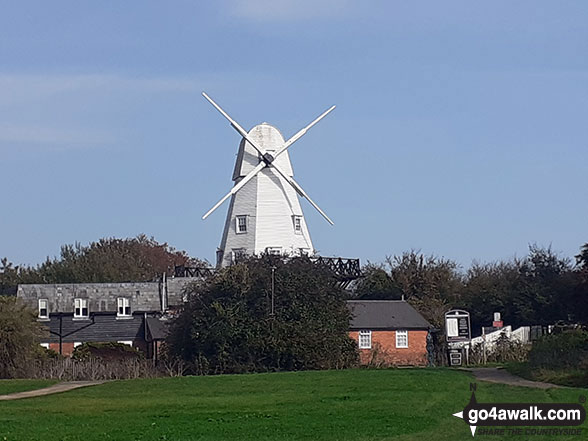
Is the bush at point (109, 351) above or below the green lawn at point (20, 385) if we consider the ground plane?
above

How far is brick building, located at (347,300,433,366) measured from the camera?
54.9m

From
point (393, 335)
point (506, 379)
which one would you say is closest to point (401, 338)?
point (393, 335)

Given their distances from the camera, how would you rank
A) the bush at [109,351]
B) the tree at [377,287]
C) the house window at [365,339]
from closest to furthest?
the bush at [109,351]
the house window at [365,339]
the tree at [377,287]

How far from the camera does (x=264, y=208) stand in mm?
59281

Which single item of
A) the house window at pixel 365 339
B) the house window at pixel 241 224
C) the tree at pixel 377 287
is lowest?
the house window at pixel 365 339

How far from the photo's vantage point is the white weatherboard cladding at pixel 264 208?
58750 millimetres

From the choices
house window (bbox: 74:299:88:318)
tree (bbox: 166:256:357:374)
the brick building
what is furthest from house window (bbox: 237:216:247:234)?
tree (bbox: 166:256:357:374)

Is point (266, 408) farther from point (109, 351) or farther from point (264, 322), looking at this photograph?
point (109, 351)

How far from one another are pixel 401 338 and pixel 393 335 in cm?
47

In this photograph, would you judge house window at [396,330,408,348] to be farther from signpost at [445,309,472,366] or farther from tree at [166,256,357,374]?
tree at [166,256,357,374]

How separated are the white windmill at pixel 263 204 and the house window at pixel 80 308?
8685mm

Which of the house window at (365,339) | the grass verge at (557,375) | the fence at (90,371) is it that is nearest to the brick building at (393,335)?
the house window at (365,339)

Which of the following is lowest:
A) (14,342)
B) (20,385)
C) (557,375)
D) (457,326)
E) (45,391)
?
(45,391)

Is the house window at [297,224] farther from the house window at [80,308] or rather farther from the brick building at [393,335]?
the house window at [80,308]
